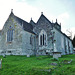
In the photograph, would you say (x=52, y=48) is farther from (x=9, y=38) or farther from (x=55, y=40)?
(x=9, y=38)

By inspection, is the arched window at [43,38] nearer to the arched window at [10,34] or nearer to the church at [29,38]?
the church at [29,38]

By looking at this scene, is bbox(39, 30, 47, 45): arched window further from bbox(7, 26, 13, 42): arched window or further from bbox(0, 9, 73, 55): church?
bbox(7, 26, 13, 42): arched window

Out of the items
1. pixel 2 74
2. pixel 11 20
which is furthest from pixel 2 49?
pixel 2 74

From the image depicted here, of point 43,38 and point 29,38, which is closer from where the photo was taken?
point 43,38

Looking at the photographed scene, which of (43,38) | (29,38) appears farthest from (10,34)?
(43,38)

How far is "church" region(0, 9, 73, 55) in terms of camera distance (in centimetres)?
2633

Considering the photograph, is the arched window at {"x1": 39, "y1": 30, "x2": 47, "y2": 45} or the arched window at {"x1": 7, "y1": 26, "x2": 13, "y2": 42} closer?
the arched window at {"x1": 39, "y1": 30, "x2": 47, "y2": 45}

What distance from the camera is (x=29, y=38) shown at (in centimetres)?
2861

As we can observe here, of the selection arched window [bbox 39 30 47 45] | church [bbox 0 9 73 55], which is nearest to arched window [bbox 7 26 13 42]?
church [bbox 0 9 73 55]

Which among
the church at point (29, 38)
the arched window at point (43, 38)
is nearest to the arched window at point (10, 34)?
the church at point (29, 38)

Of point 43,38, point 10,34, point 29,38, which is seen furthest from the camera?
point 29,38

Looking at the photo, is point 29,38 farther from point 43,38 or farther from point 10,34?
point 10,34

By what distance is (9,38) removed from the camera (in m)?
28.4

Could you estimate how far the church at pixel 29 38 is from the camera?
26328mm
